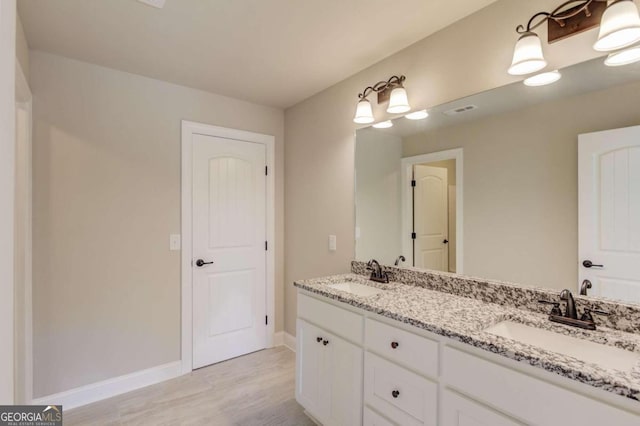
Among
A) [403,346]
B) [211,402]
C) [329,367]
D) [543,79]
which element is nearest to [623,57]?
[543,79]

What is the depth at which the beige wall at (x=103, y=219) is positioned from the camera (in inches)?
85.0

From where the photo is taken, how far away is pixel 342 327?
5.83 ft

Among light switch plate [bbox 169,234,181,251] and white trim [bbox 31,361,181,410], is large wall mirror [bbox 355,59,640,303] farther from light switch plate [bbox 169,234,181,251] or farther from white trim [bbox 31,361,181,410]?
white trim [bbox 31,361,181,410]

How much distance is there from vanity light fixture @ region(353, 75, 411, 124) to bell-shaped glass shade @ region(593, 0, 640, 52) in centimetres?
94

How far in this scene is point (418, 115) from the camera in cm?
203

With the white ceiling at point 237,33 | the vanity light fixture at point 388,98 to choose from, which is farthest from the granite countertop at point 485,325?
the white ceiling at point 237,33

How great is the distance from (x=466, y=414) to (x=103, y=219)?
8.32 ft

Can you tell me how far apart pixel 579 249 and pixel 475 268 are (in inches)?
18.9

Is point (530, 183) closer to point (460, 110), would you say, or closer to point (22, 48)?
point (460, 110)

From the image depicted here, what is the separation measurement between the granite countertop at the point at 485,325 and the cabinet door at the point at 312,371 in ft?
0.88

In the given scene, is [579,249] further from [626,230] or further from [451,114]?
[451,114]

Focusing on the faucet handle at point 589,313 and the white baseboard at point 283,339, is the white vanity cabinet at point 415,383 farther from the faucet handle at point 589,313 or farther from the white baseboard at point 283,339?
the white baseboard at point 283,339

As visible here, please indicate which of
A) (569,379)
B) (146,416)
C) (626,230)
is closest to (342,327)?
(569,379)

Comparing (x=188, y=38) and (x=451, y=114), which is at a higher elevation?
(x=188, y=38)
